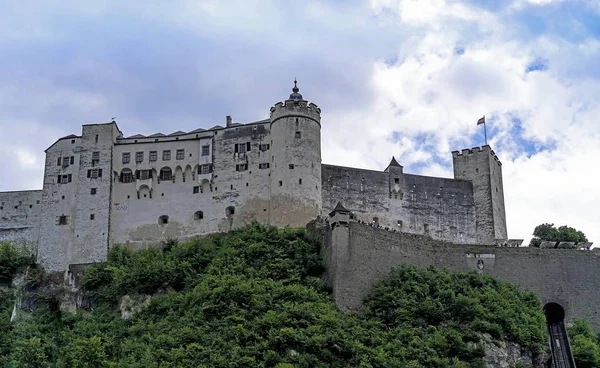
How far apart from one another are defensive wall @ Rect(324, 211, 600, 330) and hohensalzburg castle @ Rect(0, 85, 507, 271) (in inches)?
339

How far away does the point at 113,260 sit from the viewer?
59.7m

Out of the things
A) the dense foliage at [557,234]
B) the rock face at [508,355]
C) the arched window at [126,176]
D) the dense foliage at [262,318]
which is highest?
the arched window at [126,176]

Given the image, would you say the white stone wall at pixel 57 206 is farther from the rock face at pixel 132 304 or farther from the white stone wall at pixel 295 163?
the white stone wall at pixel 295 163

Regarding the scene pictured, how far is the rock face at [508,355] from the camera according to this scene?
153ft

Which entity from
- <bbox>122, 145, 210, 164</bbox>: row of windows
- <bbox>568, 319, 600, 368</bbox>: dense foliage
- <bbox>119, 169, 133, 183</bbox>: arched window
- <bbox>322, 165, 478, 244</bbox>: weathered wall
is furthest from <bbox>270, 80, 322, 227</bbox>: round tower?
<bbox>568, 319, 600, 368</bbox>: dense foliage

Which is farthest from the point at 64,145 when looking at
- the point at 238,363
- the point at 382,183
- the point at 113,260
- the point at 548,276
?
the point at 548,276

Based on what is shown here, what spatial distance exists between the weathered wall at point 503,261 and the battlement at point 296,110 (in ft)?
41.2

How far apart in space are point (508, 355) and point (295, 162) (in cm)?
2016

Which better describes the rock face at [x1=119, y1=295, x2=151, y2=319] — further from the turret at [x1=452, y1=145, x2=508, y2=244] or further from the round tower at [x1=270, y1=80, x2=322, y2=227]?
the turret at [x1=452, y1=145, x2=508, y2=244]

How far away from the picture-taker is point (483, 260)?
55094 millimetres

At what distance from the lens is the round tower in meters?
60.0

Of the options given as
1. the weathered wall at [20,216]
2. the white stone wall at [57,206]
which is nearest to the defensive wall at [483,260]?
Result: the white stone wall at [57,206]

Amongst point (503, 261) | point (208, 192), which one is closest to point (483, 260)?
point (503, 261)

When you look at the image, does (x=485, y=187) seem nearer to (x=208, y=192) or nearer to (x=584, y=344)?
(x=584, y=344)
